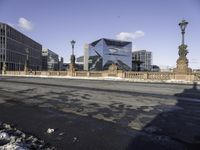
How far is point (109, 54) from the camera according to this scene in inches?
4818

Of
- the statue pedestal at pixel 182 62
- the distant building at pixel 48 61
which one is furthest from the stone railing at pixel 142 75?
the distant building at pixel 48 61

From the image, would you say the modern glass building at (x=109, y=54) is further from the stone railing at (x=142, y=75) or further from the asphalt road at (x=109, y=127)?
the asphalt road at (x=109, y=127)

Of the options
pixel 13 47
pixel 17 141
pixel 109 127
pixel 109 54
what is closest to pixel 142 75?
pixel 109 127

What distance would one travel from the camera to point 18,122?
255 inches

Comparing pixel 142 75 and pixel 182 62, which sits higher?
pixel 182 62

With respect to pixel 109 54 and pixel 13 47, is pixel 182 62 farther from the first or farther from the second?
pixel 13 47

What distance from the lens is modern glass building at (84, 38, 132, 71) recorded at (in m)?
121

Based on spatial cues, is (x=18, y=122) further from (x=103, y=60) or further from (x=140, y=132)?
(x=103, y=60)

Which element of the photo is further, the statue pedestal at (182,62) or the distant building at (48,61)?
the distant building at (48,61)

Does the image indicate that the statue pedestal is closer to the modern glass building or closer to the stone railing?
the stone railing

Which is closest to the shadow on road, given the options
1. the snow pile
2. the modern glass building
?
the snow pile

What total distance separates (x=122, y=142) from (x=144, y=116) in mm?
2691

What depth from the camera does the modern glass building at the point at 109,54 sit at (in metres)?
121

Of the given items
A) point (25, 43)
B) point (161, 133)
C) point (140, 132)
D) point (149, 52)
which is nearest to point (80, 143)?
point (140, 132)
